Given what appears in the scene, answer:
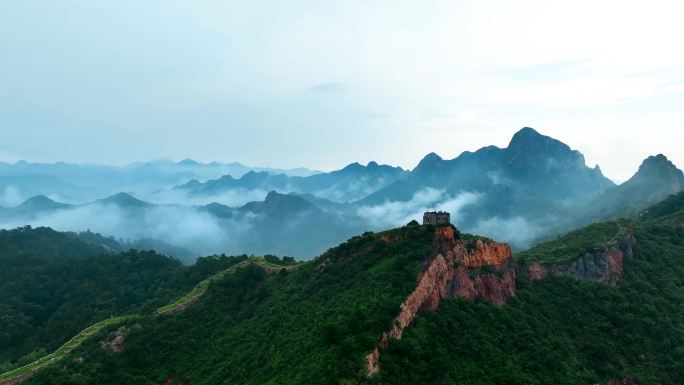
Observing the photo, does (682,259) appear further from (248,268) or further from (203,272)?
(203,272)

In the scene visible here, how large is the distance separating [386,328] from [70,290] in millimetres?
86937

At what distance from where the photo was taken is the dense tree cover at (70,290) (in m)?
80.8

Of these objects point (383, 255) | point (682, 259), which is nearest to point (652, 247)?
point (682, 259)

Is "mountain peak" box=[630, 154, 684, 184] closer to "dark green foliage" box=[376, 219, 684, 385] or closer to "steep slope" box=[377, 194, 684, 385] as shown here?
"steep slope" box=[377, 194, 684, 385]

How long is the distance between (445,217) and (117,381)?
38744mm

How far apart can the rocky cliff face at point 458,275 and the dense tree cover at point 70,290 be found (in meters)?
47.8

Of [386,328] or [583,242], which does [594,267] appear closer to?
[583,242]

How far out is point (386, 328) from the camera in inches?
1419

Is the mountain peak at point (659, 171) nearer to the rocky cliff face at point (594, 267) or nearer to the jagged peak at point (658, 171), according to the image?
the jagged peak at point (658, 171)

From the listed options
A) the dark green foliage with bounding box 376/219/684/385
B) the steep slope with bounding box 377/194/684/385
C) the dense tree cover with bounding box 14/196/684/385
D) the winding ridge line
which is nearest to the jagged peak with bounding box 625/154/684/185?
the steep slope with bounding box 377/194/684/385

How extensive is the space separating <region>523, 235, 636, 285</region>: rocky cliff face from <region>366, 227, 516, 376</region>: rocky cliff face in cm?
1129

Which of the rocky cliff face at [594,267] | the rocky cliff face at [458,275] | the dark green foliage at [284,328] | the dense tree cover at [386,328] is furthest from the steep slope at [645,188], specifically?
the dark green foliage at [284,328]

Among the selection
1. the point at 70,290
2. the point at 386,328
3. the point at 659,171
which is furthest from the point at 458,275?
the point at 659,171

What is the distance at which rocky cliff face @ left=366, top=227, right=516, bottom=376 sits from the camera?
41.5 m
